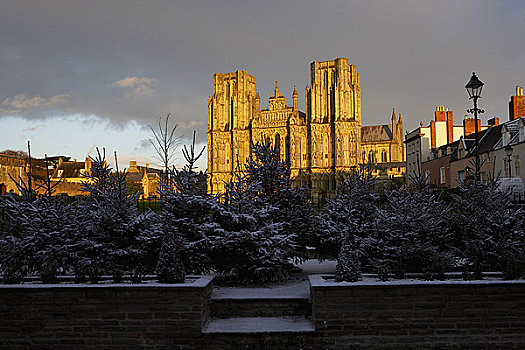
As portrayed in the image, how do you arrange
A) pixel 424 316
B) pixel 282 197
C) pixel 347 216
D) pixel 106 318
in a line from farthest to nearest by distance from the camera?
pixel 282 197 → pixel 347 216 → pixel 106 318 → pixel 424 316

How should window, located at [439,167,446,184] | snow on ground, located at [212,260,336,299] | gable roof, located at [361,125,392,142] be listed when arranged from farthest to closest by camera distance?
1. gable roof, located at [361,125,392,142]
2. window, located at [439,167,446,184]
3. snow on ground, located at [212,260,336,299]

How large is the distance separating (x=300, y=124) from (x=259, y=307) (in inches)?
3014

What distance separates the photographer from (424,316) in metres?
6.82

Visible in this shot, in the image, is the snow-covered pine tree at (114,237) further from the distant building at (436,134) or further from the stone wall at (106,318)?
the distant building at (436,134)

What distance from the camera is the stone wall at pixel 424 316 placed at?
6773 millimetres

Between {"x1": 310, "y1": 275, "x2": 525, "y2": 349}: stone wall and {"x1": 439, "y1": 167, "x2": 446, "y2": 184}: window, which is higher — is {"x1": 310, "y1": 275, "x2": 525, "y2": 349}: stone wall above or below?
below

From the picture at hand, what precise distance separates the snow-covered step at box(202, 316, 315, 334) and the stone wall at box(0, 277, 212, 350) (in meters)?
0.40

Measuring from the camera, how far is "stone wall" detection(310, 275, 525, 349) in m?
6.77

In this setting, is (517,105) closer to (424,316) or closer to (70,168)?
(424,316)

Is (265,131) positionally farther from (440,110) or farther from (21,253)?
(21,253)

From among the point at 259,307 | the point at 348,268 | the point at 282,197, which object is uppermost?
the point at 282,197

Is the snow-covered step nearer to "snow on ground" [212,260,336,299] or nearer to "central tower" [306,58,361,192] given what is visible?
"snow on ground" [212,260,336,299]

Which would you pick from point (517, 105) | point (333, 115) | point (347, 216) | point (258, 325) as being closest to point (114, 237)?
point (258, 325)

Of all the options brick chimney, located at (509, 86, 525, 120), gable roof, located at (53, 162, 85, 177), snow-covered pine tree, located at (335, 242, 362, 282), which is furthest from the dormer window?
gable roof, located at (53, 162, 85, 177)
